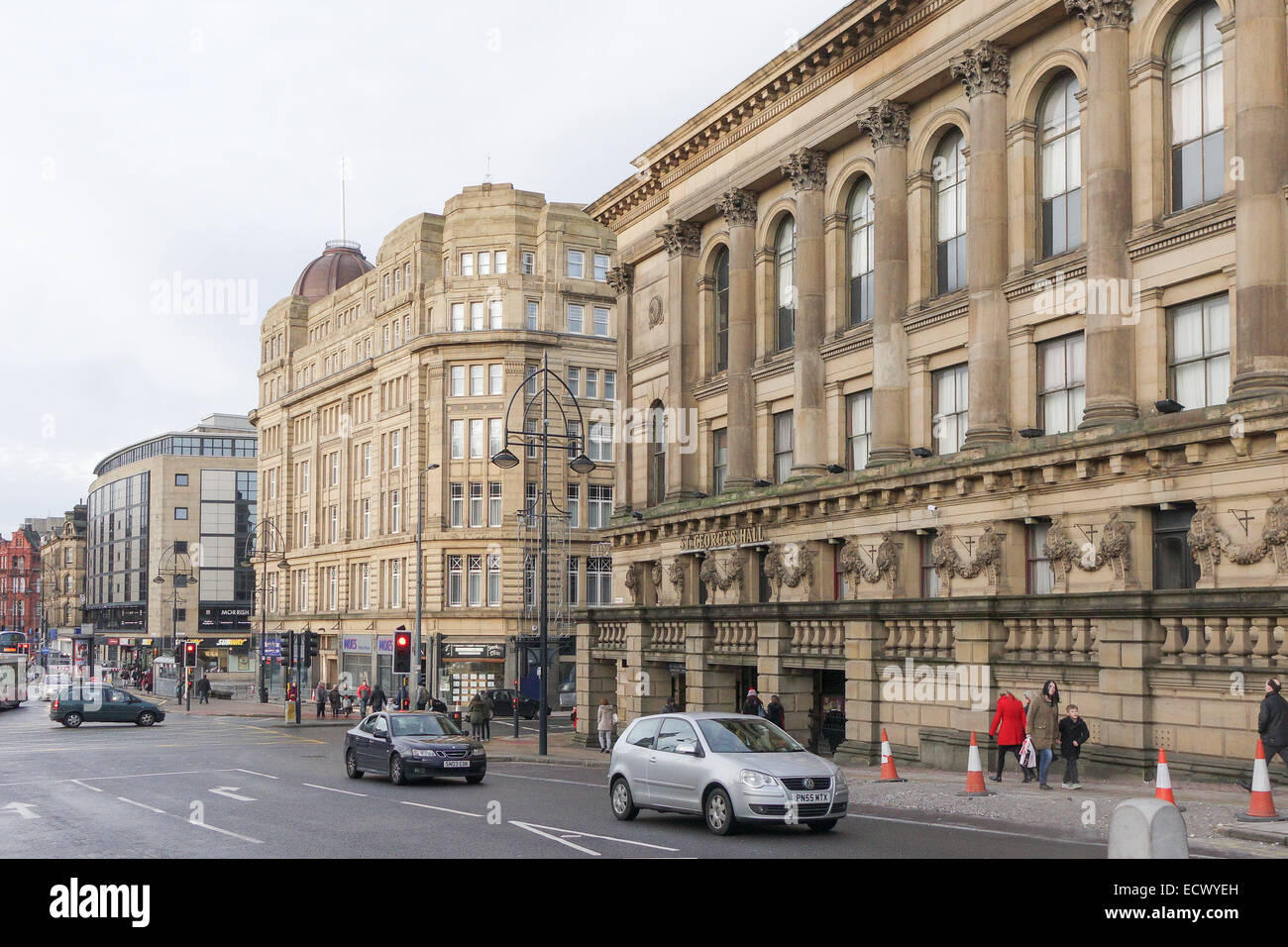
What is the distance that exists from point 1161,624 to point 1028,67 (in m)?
12.7

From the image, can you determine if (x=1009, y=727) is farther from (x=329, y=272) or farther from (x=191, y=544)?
(x=191, y=544)

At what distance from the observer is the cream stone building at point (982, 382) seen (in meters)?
22.4

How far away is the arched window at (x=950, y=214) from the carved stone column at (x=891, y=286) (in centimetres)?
78

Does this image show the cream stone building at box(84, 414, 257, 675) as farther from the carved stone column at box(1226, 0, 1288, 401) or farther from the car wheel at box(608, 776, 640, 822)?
the carved stone column at box(1226, 0, 1288, 401)

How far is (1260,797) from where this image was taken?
16625 millimetres

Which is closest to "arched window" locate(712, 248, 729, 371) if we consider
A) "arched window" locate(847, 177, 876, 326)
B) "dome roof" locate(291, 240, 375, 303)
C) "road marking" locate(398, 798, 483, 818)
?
"arched window" locate(847, 177, 876, 326)

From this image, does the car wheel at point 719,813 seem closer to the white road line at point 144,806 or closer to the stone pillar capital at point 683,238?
the white road line at point 144,806

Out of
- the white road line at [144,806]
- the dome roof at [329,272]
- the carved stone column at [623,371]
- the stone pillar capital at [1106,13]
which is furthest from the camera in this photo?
the dome roof at [329,272]

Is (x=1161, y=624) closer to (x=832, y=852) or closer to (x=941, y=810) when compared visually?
(x=941, y=810)

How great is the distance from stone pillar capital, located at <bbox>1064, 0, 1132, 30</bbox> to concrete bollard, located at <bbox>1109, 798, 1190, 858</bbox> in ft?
67.5

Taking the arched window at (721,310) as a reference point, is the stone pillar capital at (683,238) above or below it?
above

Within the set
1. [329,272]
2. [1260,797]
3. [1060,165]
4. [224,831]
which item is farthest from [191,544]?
[1260,797]

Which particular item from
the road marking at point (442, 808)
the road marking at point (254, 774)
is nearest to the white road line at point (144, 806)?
the road marking at point (442, 808)

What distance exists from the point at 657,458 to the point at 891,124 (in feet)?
51.1
